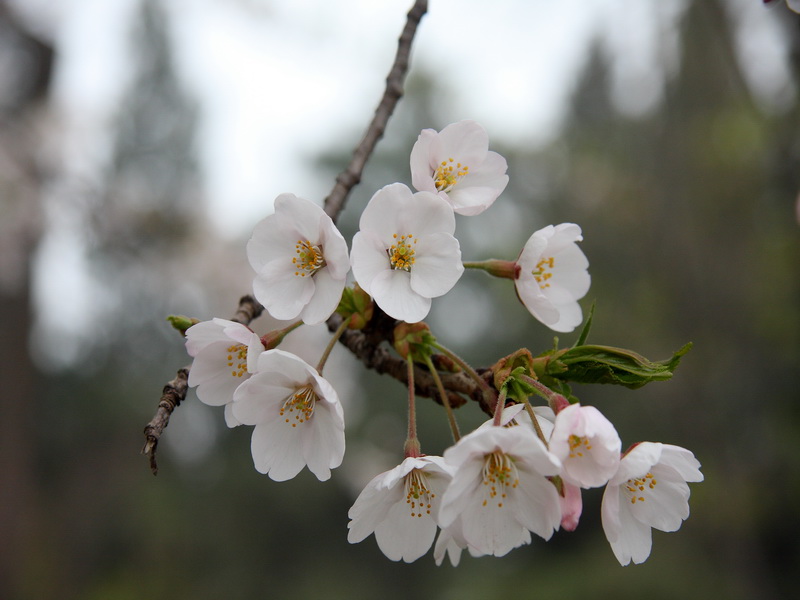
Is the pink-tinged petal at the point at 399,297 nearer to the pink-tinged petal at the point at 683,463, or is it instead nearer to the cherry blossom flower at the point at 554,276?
the cherry blossom flower at the point at 554,276

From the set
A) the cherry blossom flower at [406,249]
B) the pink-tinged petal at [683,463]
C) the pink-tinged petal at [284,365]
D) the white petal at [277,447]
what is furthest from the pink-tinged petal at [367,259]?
the pink-tinged petal at [683,463]

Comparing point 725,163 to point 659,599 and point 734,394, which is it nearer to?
point 734,394

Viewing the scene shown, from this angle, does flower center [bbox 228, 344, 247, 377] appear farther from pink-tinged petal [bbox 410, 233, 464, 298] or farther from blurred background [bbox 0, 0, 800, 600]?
blurred background [bbox 0, 0, 800, 600]

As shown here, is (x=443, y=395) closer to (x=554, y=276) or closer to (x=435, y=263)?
(x=435, y=263)

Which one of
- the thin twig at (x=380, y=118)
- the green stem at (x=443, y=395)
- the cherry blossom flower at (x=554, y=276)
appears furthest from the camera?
the thin twig at (x=380, y=118)

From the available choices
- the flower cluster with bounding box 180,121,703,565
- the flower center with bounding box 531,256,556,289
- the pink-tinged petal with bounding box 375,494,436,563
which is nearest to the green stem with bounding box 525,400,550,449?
the flower cluster with bounding box 180,121,703,565

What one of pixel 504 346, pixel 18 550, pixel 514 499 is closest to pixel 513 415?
pixel 514 499
